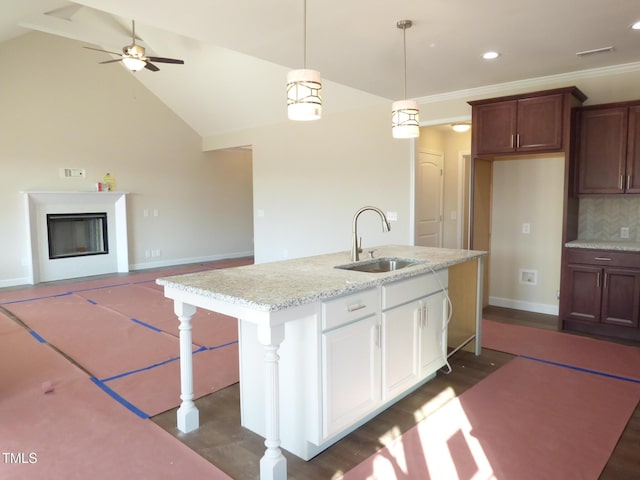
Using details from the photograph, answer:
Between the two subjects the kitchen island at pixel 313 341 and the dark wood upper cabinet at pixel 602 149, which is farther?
the dark wood upper cabinet at pixel 602 149

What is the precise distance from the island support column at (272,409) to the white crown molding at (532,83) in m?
4.20

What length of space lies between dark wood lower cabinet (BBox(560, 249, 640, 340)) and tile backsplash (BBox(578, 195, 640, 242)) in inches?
19.2

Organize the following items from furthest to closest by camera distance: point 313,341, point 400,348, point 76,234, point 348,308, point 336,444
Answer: point 76,234, point 400,348, point 336,444, point 348,308, point 313,341

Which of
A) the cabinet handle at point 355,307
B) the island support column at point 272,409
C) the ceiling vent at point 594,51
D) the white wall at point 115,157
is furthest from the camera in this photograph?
the white wall at point 115,157

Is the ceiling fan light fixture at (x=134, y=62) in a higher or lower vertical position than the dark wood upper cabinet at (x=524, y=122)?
higher

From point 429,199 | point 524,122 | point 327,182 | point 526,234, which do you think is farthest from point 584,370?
point 327,182

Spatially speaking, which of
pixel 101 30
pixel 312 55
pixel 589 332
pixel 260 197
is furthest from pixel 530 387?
pixel 101 30

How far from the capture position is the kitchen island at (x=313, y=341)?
1.97 metres

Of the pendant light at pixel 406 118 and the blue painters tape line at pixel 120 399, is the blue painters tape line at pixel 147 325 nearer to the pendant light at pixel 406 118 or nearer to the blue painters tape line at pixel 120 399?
the blue painters tape line at pixel 120 399

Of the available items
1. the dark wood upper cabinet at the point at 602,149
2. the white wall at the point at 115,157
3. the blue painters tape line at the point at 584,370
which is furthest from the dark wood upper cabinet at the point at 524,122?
the white wall at the point at 115,157

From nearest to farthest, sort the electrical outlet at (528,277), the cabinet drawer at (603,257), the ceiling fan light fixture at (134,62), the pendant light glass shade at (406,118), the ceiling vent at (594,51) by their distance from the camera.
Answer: the pendant light glass shade at (406,118) < the ceiling vent at (594,51) < the cabinet drawer at (603,257) < the ceiling fan light fixture at (134,62) < the electrical outlet at (528,277)

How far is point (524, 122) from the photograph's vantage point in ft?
14.1

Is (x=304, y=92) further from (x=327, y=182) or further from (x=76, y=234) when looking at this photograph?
(x=76, y=234)

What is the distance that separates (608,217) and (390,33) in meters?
3.00
